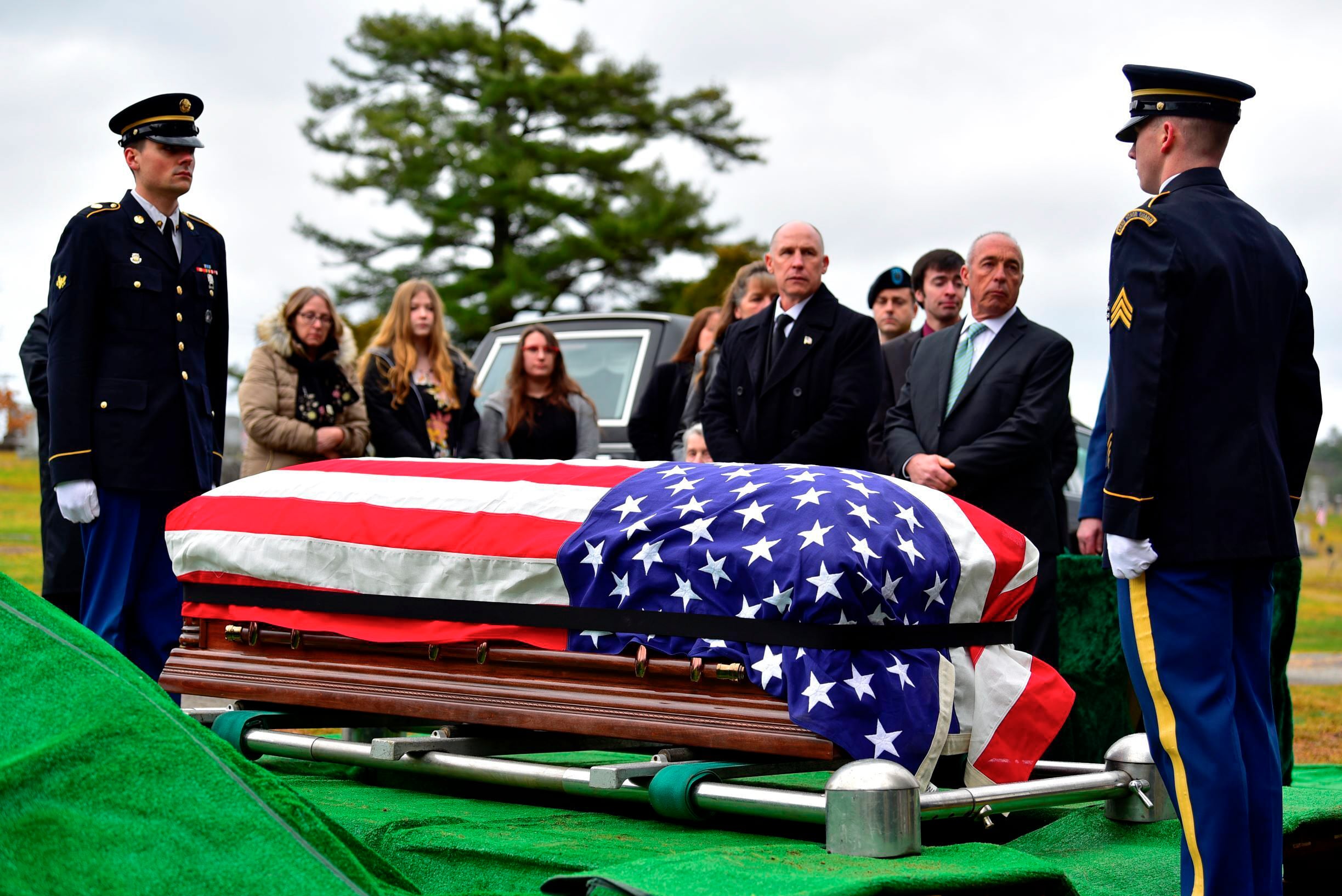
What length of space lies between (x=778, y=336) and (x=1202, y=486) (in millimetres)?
2168

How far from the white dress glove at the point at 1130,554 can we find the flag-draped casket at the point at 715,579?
0.29 metres

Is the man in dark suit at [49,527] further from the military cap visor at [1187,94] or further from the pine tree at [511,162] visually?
the pine tree at [511,162]

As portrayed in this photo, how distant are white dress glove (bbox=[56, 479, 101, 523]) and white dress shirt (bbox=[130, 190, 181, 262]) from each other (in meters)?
0.81

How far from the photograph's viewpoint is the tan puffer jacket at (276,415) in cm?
653

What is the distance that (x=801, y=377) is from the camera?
5141mm

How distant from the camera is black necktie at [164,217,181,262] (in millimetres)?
4707

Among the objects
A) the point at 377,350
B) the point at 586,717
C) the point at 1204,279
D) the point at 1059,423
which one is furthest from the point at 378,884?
the point at 377,350

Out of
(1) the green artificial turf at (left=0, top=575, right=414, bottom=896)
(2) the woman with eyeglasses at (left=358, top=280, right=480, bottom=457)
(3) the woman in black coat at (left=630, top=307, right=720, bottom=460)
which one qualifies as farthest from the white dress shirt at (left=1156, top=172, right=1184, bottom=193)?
(2) the woman with eyeglasses at (left=358, top=280, right=480, bottom=457)

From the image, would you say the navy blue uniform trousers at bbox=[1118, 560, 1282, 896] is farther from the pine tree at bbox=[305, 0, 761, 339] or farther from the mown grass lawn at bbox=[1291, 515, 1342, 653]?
the pine tree at bbox=[305, 0, 761, 339]

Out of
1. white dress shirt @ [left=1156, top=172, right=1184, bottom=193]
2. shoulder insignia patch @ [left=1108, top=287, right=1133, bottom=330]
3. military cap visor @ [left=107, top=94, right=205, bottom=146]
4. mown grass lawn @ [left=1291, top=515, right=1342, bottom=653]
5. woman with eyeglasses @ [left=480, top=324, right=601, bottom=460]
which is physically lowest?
mown grass lawn @ [left=1291, top=515, right=1342, bottom=653]

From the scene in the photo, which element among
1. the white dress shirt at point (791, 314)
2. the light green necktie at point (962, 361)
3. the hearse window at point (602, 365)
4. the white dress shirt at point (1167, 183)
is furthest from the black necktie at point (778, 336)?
the hearse window at point (602, 365)

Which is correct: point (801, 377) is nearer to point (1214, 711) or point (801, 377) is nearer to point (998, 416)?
Result: point (998, 416)

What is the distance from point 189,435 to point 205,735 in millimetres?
2126

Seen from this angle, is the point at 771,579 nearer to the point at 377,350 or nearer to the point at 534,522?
the point at 534,522
